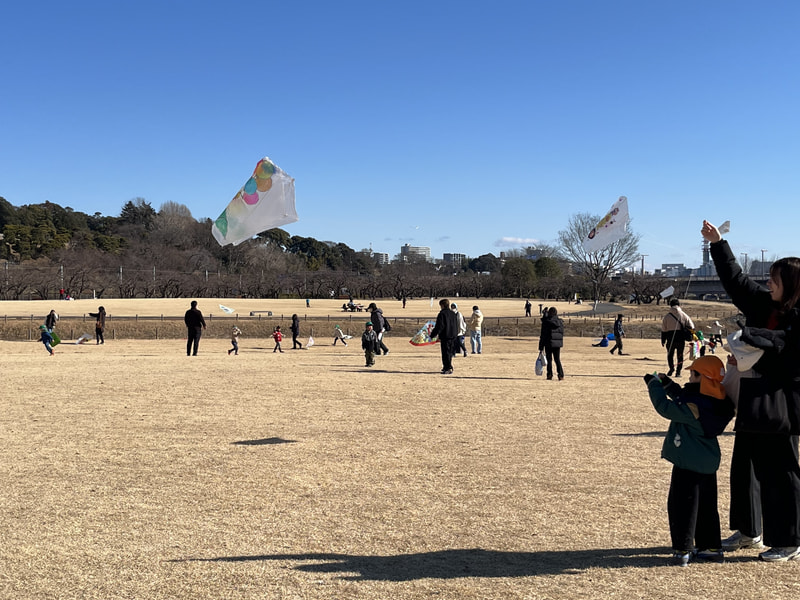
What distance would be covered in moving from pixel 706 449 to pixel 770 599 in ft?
2.92

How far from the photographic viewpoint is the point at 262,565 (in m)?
4.64

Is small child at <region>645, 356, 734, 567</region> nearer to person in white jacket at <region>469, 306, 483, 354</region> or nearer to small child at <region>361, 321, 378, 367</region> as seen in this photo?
small child at <region>361, 321, 378, 367</region>

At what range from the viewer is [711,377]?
4441 millimetres

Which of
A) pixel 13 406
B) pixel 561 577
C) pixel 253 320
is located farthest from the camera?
pixel 253 320

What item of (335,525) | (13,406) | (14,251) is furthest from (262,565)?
(14,251)

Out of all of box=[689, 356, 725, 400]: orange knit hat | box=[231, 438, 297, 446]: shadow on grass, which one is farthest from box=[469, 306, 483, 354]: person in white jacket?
box=[689, 356, 725, 400]: orange knit hat

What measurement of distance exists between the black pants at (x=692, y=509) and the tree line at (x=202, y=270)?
6311 centimetres

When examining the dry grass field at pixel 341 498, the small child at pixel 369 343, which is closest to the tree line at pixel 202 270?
the small child at pixel 369 343

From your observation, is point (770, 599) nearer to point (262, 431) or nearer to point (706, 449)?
point (706, 449)

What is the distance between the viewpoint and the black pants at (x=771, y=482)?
4418 millimetres

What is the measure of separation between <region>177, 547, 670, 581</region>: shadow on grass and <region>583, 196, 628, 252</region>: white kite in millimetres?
24135

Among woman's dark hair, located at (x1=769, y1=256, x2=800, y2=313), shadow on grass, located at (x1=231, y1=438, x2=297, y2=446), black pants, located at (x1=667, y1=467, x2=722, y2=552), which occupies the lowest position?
shadow on grass, located at (x1=231, y1=438, x2=297, y2=446)

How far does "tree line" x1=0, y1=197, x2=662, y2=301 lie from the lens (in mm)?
75750

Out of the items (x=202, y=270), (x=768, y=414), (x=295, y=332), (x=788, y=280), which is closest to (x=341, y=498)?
(x=768, y=414)
